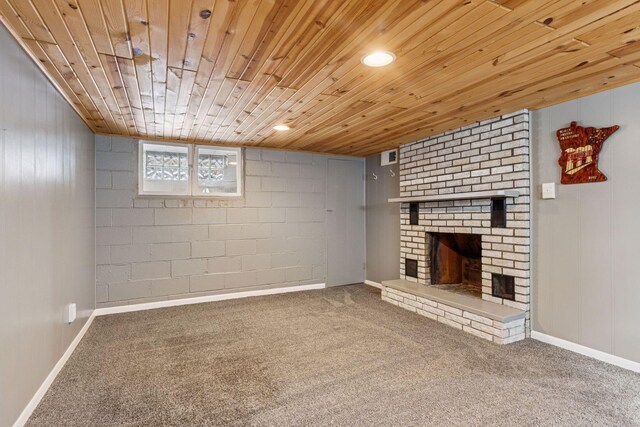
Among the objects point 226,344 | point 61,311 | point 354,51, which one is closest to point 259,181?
point 226,344

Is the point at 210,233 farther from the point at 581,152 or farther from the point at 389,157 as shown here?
the point at 581,152

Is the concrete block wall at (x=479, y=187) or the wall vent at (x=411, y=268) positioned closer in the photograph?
the concrete block wall at (x=479, y=187)

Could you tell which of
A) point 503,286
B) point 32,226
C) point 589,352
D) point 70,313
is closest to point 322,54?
point 32,226

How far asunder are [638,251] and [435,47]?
7.00 feet

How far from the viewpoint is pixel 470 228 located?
365 cm

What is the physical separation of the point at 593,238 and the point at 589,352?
91cm

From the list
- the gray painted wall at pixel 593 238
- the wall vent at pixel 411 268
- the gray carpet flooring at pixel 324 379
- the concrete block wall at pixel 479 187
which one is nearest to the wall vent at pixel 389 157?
the concrete block wall at pixel 479 187

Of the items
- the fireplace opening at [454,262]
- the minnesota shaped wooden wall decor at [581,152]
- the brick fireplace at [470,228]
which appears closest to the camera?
the minnesota shaped wooden wall decor at [581,152]

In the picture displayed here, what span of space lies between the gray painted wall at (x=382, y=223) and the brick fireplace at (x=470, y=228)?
32 centimetres

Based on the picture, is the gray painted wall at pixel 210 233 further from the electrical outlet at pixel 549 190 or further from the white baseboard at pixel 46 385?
the electrical outlet at pixel 549 190

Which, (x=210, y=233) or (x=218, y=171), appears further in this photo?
(x=218, y=171)

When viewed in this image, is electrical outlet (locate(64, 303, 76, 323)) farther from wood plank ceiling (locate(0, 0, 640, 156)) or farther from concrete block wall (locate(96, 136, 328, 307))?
wood plank ceiling (locate(0, 0, 640, 156))

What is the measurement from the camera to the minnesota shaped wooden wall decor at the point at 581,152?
2.63 metres

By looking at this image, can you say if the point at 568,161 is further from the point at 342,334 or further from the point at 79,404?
the point at 79,404
